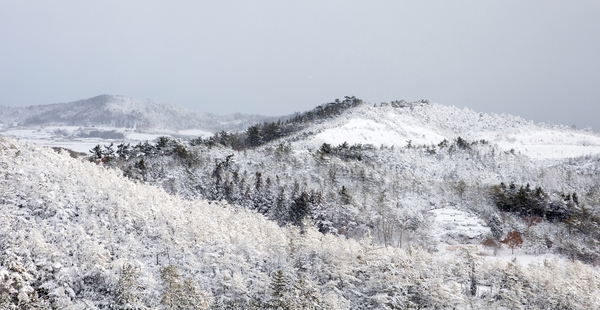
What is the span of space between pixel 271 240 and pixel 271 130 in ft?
242

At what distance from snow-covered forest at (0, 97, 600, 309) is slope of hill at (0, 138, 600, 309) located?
0.28ft

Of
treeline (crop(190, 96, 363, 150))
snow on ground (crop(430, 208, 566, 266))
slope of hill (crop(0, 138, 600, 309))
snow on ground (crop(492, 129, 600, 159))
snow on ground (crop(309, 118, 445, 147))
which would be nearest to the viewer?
slope of hill (crop(0, 138, 600, 309))

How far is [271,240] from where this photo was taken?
84.6ft

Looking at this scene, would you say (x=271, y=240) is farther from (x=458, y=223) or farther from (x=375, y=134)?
(x=375, y=134)

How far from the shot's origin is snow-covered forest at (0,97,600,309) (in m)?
18.9

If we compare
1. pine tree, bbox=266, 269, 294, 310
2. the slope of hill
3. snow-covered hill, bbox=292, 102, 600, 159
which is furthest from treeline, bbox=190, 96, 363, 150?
pine tree, bbox=266, 269, 294, 310

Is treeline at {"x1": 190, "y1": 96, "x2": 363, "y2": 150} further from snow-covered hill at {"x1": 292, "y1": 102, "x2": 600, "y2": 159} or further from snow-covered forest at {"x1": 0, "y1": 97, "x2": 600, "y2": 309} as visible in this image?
snow-covered forest at {"x1": 0, "y1": 97, "x2": 600, "y2": 309}

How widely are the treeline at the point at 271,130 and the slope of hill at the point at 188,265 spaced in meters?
52.2

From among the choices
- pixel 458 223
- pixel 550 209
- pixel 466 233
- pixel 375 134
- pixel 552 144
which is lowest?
pixel 466 233

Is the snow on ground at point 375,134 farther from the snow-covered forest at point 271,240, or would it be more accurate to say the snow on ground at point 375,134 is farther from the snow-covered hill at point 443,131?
the snow-covered forest at point 271,240

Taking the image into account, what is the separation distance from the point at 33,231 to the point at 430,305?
21356 mm

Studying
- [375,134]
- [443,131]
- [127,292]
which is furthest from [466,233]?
[443,131]

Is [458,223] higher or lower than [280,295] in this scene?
lower

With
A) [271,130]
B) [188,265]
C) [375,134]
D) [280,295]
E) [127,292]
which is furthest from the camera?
[271,130]
